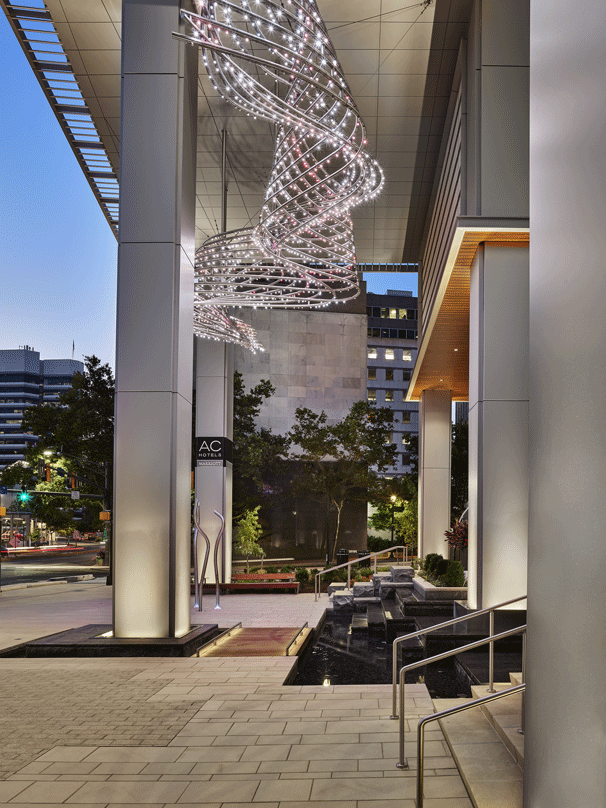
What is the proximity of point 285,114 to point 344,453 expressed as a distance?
25534mm

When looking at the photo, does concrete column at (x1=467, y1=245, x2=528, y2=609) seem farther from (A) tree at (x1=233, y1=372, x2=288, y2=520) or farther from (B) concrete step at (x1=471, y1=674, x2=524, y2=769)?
(A) tree at (x1=233, y1=372, x2=288, y2=520)

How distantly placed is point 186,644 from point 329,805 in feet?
18.1

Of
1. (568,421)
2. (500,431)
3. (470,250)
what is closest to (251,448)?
(470,250)

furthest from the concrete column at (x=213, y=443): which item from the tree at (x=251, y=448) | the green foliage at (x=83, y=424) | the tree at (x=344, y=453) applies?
the green foliage at (x=83, y=424)

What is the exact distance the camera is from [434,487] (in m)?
23.2

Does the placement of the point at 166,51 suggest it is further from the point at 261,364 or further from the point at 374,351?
the point at 374,351

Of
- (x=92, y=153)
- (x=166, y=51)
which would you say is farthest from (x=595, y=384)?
(x=92, y=153)

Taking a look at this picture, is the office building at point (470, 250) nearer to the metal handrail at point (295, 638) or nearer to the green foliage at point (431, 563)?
the metal handrail at point (295, 638)

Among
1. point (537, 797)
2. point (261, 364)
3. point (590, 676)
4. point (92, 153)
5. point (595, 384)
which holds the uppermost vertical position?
point (92, 153)

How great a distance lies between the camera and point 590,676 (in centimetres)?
285

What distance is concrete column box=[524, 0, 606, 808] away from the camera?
285 cm

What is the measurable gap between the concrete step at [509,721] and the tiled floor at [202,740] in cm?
47

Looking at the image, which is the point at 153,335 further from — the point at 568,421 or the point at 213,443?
the point at 213,443

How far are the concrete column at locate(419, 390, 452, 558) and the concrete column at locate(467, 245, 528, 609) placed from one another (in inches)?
449
